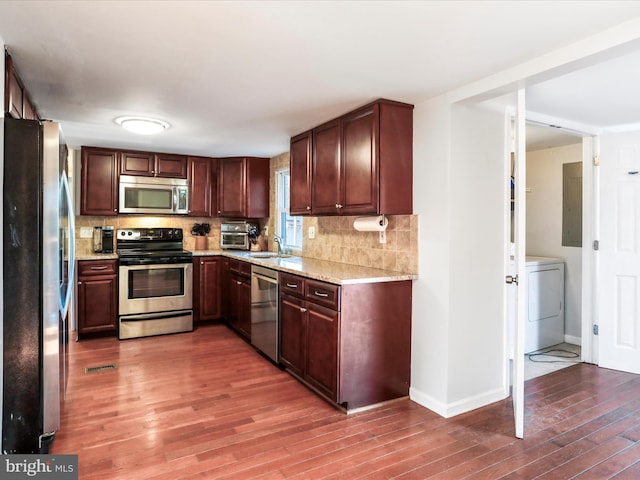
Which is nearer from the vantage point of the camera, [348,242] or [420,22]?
[420,22]

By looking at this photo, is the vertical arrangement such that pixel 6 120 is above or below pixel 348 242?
above

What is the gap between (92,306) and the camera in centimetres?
423

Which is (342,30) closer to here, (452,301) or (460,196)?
(460,196)

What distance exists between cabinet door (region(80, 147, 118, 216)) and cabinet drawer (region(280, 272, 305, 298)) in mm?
2529

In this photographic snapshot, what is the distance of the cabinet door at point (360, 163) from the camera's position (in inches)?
109

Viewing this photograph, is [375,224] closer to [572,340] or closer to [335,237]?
[335,237]

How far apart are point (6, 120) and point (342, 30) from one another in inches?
66.6

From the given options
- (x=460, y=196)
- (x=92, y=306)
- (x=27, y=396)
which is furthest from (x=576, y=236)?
(x=92, y=306)

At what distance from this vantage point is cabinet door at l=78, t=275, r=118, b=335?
13.8ft

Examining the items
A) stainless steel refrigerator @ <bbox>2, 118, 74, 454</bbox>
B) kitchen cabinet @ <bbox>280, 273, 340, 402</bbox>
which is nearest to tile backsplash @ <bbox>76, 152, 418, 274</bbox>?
kitchen cabinet @ <bbox>280, 273, 340, 402</bbox>

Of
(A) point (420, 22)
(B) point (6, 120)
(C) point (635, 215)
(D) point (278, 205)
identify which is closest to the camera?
(A) point (420, 22)

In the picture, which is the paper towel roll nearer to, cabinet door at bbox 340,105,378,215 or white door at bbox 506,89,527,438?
cabinet door at bbox 340,105,378,215

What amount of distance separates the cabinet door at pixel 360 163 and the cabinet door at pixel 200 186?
2560mm

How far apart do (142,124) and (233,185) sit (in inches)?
73.8
